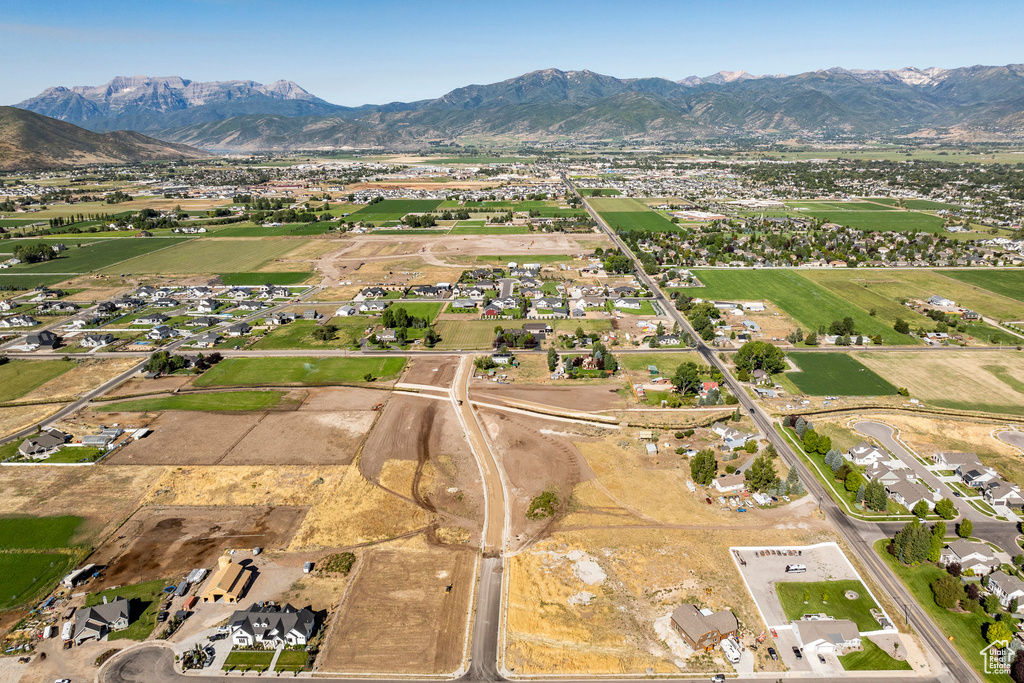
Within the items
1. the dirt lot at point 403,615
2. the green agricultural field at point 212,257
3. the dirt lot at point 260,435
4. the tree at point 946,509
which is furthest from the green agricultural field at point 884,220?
the green agricultural field at point 212,257

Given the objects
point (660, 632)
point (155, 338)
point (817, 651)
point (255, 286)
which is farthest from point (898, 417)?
point (255, 286)

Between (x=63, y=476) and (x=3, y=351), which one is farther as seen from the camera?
(x=3, y=351)

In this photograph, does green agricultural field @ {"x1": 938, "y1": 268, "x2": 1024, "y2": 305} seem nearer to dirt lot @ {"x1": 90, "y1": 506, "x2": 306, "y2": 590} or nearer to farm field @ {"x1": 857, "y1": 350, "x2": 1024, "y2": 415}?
farm field @ {"x1": 857, "y1": 350, "x2": 1024, "y2": 415}

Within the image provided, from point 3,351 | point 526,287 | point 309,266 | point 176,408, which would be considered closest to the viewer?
point 176,408

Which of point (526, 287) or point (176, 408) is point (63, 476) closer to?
point (176, 408)

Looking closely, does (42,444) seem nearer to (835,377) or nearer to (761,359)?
(761,359)

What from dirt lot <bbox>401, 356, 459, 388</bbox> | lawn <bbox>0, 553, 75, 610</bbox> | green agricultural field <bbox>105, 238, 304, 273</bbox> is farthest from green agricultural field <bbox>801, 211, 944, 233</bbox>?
lawn <bbox>0, 553, 75, 610</bbox>

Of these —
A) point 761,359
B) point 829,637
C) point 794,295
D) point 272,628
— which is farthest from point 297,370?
point 794,295
